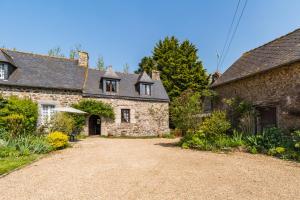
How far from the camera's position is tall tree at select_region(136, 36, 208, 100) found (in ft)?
98.9

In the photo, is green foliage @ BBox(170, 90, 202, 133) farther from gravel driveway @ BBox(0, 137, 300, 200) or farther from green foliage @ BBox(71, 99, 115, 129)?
green foliage @ BBox(71, 99, 115, 129)

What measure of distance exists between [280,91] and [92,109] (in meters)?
13.2

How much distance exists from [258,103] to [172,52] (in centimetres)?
2031

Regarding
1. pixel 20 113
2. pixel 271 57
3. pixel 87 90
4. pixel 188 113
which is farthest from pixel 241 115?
pixel 20 113

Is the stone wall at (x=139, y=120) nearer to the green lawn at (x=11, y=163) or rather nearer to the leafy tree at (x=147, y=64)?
the leafy tree at (x=147, y=64)

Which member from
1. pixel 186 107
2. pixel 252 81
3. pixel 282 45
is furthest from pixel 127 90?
pixel 282 45

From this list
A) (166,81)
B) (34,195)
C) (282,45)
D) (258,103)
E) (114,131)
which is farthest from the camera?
(166,81)

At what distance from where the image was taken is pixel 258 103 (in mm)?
13305

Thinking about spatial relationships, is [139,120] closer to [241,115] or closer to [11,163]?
[241,115]

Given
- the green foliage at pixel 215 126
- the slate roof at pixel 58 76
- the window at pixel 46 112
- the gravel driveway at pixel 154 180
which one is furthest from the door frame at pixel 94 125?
the gravel driveway at pixel 154 180

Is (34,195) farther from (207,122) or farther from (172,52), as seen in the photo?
(172,52)

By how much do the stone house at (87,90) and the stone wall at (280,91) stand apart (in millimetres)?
9100

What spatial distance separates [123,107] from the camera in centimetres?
2003

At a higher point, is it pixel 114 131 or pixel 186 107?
pixel 186 107
